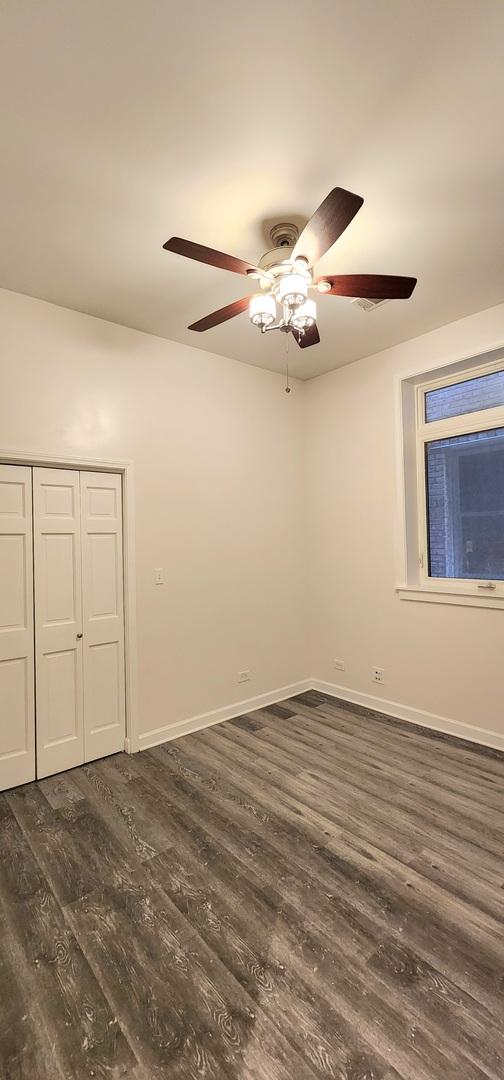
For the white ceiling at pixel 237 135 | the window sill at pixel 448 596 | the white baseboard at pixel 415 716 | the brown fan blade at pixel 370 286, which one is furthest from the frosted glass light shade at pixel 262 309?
the white baseboard at pixel 415 716

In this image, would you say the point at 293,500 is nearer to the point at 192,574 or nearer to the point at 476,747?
the point at 192,574

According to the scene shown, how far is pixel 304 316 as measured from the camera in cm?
214

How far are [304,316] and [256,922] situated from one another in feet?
8.35

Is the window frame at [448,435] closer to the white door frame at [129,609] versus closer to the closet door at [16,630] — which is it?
the white door frame at [129,609]

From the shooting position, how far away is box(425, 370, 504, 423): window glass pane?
3361mm

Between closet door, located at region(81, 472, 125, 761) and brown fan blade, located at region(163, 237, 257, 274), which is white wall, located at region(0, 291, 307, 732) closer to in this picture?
closet door, located at region(81, 472, 125, 761)

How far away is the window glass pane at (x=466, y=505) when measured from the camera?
336cm

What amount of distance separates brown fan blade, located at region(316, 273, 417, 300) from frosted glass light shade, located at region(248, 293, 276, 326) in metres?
0.24

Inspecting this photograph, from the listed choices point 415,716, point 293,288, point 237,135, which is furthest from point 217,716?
point 237,135

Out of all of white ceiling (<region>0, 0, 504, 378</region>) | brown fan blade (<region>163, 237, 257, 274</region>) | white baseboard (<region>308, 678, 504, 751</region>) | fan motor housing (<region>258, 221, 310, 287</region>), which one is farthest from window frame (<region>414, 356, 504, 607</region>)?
brown fan blade (<region>163, 237, 257, 274</region>)

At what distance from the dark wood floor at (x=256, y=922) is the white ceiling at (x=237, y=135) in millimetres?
3027

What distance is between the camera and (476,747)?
10.7ft

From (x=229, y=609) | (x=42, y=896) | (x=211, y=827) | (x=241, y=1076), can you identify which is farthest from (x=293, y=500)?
(x=241, y=1076)

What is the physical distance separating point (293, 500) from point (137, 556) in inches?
69.0
